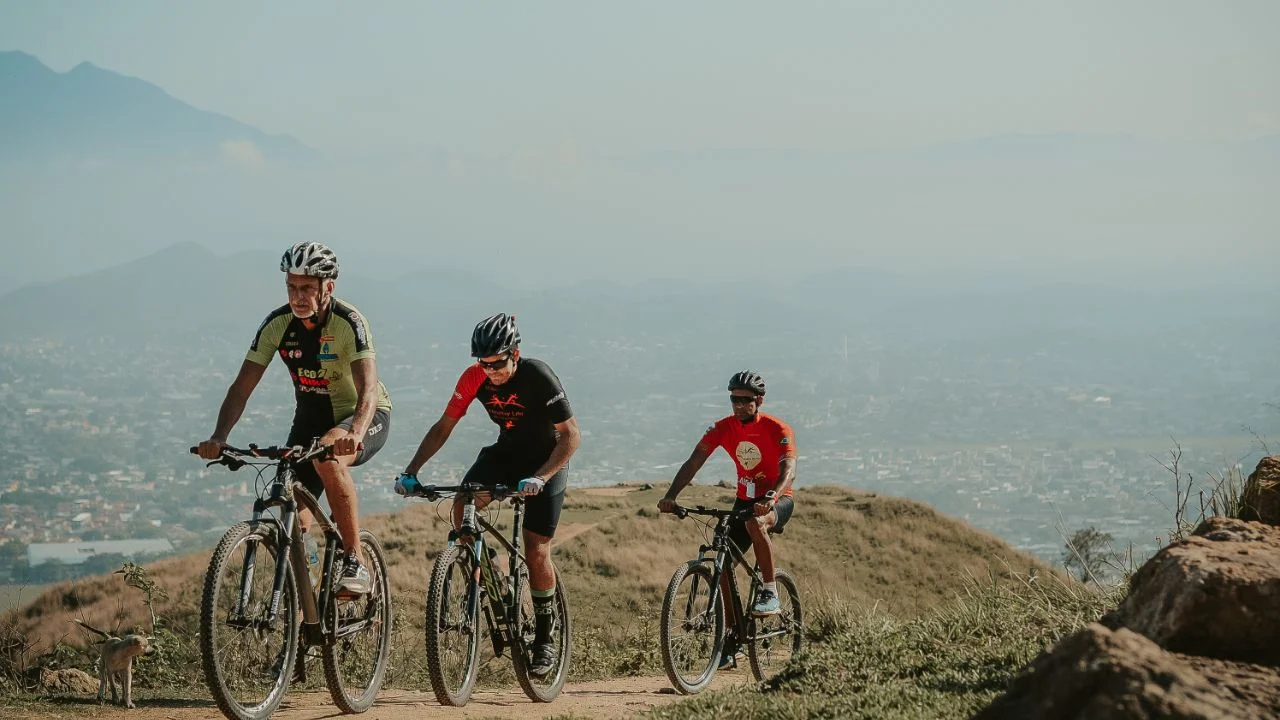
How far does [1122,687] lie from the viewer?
395cm

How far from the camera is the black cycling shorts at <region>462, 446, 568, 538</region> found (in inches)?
333

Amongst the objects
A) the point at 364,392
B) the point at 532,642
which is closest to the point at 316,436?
the point at 364,392

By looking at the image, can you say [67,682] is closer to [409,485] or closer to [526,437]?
[409,485]

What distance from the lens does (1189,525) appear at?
9.26 metres

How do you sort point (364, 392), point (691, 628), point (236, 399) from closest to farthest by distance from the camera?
point (364, 392), point (236, 399), point (691, 628)

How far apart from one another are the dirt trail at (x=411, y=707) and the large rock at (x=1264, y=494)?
13.1ft

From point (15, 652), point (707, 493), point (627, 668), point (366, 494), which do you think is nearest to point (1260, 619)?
point (627, 668)

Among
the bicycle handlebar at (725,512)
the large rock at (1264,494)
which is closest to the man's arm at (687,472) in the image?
the bicycle handlebar at (725,512)

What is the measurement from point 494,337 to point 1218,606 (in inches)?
183

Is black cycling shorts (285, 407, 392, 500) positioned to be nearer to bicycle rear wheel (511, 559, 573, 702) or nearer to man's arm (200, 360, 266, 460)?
man's arm (200, 360, 266, 460)

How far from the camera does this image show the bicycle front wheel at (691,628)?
9562mm

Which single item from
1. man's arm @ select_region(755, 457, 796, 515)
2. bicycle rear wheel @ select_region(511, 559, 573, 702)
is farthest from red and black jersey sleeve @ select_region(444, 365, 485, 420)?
man's arm @ select_region(755, 457, 796, 515)

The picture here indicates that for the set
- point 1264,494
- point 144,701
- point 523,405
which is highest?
point 523,405

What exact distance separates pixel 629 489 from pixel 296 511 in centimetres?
2786
